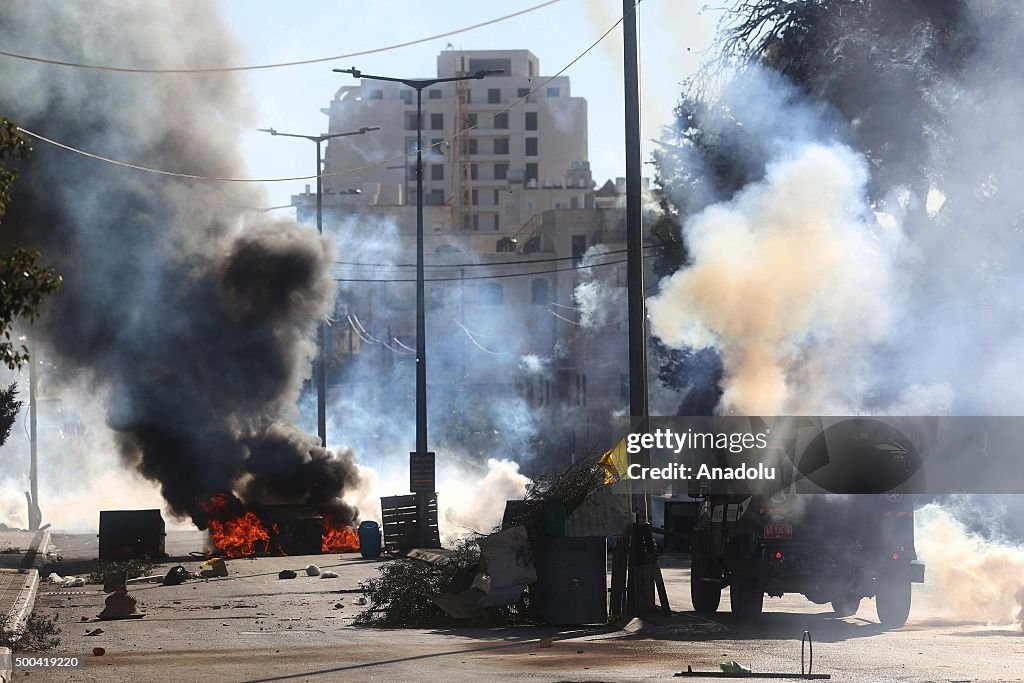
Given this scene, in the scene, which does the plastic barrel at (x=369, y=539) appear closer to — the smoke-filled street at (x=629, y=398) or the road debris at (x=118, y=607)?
the smoke-filled street at (x=629, y=398)

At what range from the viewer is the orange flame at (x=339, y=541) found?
107 feet

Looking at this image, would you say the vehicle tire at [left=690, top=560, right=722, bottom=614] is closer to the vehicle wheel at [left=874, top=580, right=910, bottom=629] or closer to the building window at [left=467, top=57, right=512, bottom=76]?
the vehicle wheel at [left=874, top=580, right=910, bottom=629]

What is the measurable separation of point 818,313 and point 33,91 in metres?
19.9

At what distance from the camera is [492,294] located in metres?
74.1

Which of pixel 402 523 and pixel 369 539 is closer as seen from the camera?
pixel 369 539

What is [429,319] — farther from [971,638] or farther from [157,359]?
[971,638]

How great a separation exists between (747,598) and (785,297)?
806cm

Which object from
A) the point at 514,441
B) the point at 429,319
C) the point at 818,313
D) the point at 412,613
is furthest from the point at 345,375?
the point at 412,613

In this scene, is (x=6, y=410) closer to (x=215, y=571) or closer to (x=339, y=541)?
(x=339, y=541)

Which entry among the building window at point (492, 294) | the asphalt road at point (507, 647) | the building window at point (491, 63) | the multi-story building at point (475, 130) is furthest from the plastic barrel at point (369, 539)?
the building window at point (491, 63)

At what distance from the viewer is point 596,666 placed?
12.0m

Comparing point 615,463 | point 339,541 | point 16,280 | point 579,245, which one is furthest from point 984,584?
point 579,245

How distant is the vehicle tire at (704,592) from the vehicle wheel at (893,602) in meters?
2.04

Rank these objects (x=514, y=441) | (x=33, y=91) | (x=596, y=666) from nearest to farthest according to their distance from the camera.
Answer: (x=596, y=666), (x=33, y=91), (x=514, y=441)
